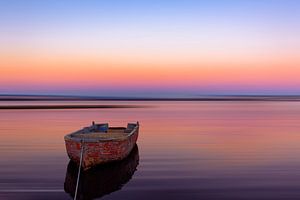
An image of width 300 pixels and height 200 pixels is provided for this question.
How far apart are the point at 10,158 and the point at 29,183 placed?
655 cm

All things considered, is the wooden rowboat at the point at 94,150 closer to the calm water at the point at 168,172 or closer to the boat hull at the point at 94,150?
the boat hull at the point at 94,150

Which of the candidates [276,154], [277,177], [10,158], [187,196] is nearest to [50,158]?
[10,158]

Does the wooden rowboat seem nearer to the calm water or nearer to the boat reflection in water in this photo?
the boat reflection in water

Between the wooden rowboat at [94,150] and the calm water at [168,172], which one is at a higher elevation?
the wooden rowboat at [94,150]

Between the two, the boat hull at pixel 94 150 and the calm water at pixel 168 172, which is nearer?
the calm water at pixel 168 172

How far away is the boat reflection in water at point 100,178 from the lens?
12.4 metres

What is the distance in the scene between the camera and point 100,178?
14.0 m

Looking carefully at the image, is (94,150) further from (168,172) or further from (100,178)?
(168,172)

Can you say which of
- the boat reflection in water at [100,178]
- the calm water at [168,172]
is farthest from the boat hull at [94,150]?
the calm water at [168,172]

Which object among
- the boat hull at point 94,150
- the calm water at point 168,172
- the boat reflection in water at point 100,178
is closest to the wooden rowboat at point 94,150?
the boat hull at point 94,150

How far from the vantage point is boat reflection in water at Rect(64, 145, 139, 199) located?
40.6 ft

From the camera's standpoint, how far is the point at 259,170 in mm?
16516

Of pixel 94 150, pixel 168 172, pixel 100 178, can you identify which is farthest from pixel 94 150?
pixel 168 172

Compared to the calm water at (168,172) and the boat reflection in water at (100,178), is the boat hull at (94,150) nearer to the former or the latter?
the boat reflection in water at (100,178)
